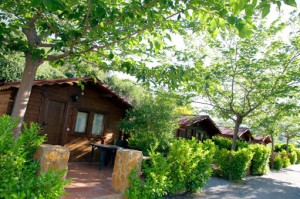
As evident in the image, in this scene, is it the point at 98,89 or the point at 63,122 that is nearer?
the point at 63,122

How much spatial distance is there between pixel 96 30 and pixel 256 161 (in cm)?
1286

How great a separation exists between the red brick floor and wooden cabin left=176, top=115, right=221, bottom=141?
1151 cm

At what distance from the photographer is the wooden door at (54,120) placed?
31.8 feet

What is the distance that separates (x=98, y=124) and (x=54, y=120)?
2221 millimetres

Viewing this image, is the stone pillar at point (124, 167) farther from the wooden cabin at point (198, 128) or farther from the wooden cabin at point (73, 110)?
the wooden cabin at point (198, 128)

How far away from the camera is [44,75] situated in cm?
1823

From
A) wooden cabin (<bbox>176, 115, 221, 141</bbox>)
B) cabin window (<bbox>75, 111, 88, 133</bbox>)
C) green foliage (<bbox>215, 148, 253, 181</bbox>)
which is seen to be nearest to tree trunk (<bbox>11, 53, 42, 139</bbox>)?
cabin window (<bbox>75, 111, 88, 133</bbox>)

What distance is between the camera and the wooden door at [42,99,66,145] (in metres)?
9.68

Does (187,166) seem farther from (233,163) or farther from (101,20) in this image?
(233,163)

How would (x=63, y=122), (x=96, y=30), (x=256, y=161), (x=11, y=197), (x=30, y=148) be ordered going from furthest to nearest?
(x=256, y=161) < (x=63, y=122) < (x=96, y=30) < (x=30, y=148) < (x=11, y=197)

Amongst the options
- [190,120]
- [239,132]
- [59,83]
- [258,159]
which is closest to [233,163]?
[258,159]

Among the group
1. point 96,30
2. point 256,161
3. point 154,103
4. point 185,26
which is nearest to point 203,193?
point 154,103

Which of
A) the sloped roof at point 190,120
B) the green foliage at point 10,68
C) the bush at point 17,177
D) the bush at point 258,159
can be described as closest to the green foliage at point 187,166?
the bush at point 17,177

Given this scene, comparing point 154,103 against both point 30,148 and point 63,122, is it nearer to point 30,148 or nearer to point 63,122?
point 63,122
